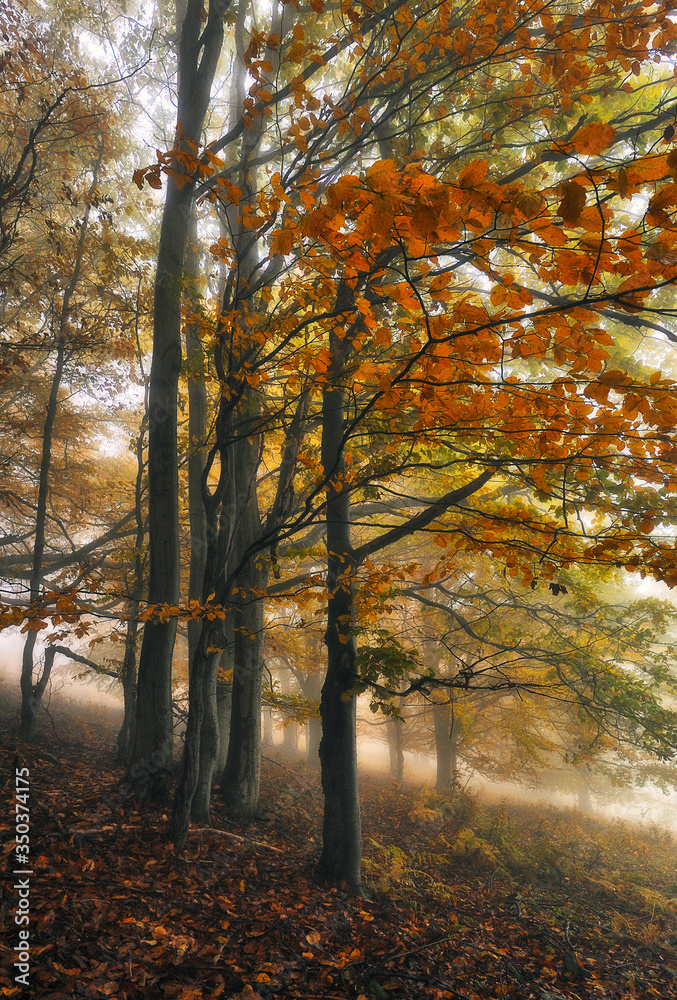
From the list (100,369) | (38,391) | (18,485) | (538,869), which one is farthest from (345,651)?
(18,485)

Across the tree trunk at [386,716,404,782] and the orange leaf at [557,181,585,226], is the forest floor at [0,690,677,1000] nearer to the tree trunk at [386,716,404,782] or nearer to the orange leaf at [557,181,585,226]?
the orange leaf at [557,181,585,226]

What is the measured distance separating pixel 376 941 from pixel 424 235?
14.9ft

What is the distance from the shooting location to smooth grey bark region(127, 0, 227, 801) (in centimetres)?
467

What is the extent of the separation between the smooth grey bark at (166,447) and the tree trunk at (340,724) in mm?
1673

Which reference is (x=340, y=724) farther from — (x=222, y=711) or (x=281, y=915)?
(x=222, y=711)

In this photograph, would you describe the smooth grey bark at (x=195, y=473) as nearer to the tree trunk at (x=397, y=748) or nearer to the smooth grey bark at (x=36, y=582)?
the smooth grey bark at (x=36, y=582)

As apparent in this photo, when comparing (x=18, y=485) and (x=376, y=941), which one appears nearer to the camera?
(x=376, y=941)

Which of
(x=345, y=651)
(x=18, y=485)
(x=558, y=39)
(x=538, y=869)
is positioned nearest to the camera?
(x=558, y=39)

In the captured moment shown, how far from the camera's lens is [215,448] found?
308 centimetres

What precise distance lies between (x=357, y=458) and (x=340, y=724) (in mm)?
2905

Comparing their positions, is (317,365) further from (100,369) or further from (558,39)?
(100,369)

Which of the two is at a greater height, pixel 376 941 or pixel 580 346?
pixel 580 346

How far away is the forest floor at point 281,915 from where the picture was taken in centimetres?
245

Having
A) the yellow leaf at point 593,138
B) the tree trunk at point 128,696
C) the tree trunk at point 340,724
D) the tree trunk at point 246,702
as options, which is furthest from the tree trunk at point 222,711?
the yellow leaf at point 593,138
